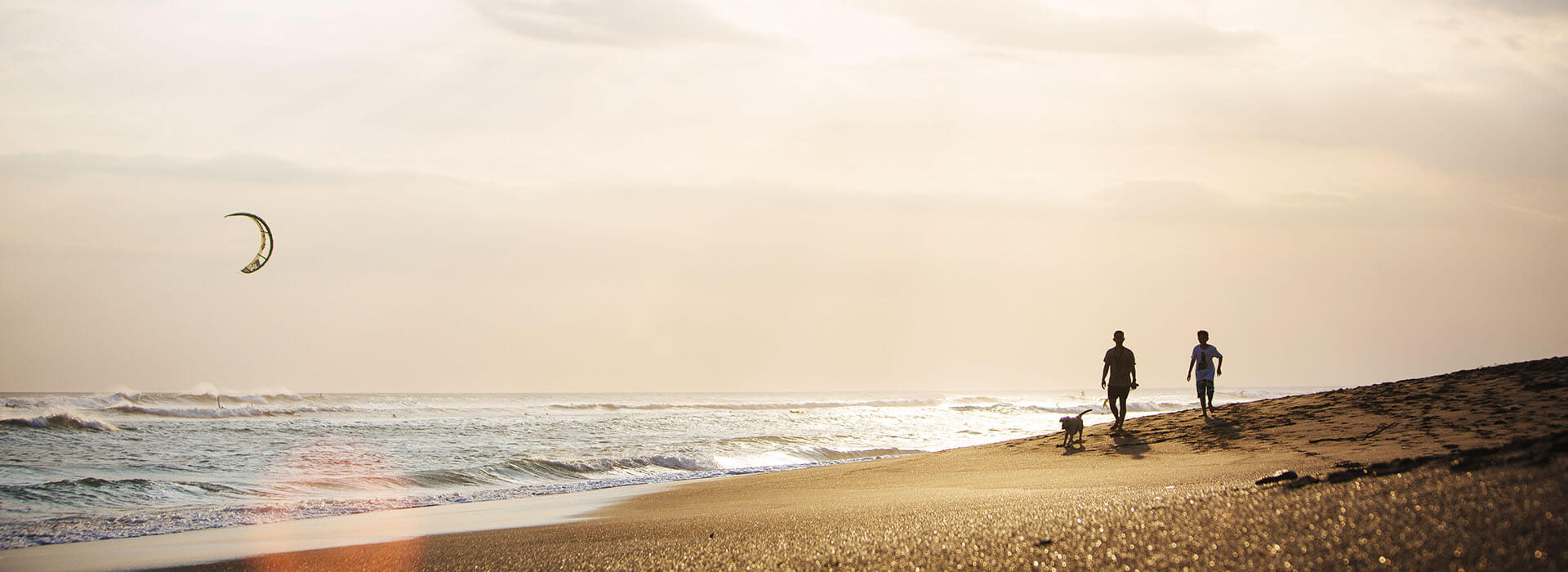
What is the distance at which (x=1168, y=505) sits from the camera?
461cm

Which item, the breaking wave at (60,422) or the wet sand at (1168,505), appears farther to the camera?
the breaking wave at (60,422)

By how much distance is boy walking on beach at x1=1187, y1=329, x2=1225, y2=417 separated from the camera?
14.2m

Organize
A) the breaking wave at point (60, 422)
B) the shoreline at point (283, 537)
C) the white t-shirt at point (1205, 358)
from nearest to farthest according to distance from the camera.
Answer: the shoreline at point (283, 537), the white t-shirt at point (1205, 358), the breaking wave at point (60, 422)

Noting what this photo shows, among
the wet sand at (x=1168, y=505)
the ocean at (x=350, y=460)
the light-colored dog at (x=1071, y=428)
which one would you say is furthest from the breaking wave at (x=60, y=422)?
the light-colored dog at (x=1071, y=428)

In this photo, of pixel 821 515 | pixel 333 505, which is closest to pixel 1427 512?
pixel 821 515

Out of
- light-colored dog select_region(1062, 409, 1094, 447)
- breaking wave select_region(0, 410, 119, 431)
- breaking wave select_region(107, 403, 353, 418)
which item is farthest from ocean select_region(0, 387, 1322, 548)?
breaking wave select_region(107, 403, 353, 418)

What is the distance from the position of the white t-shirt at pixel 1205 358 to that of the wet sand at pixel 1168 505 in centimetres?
82

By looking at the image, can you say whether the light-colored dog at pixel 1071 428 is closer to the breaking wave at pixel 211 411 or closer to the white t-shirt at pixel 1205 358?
the white t-shirt at pixel 1205 358

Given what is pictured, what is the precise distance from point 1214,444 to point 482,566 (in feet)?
28.0

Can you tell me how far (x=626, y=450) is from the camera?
20.4 m

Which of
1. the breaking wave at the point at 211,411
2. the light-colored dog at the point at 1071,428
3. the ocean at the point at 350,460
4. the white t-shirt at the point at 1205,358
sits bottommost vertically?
the breaking wave at the point at 211,411

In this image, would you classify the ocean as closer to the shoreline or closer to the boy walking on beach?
the shoreline

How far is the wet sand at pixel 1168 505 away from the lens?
3271 mm

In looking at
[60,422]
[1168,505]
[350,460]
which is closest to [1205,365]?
[1168,505]
